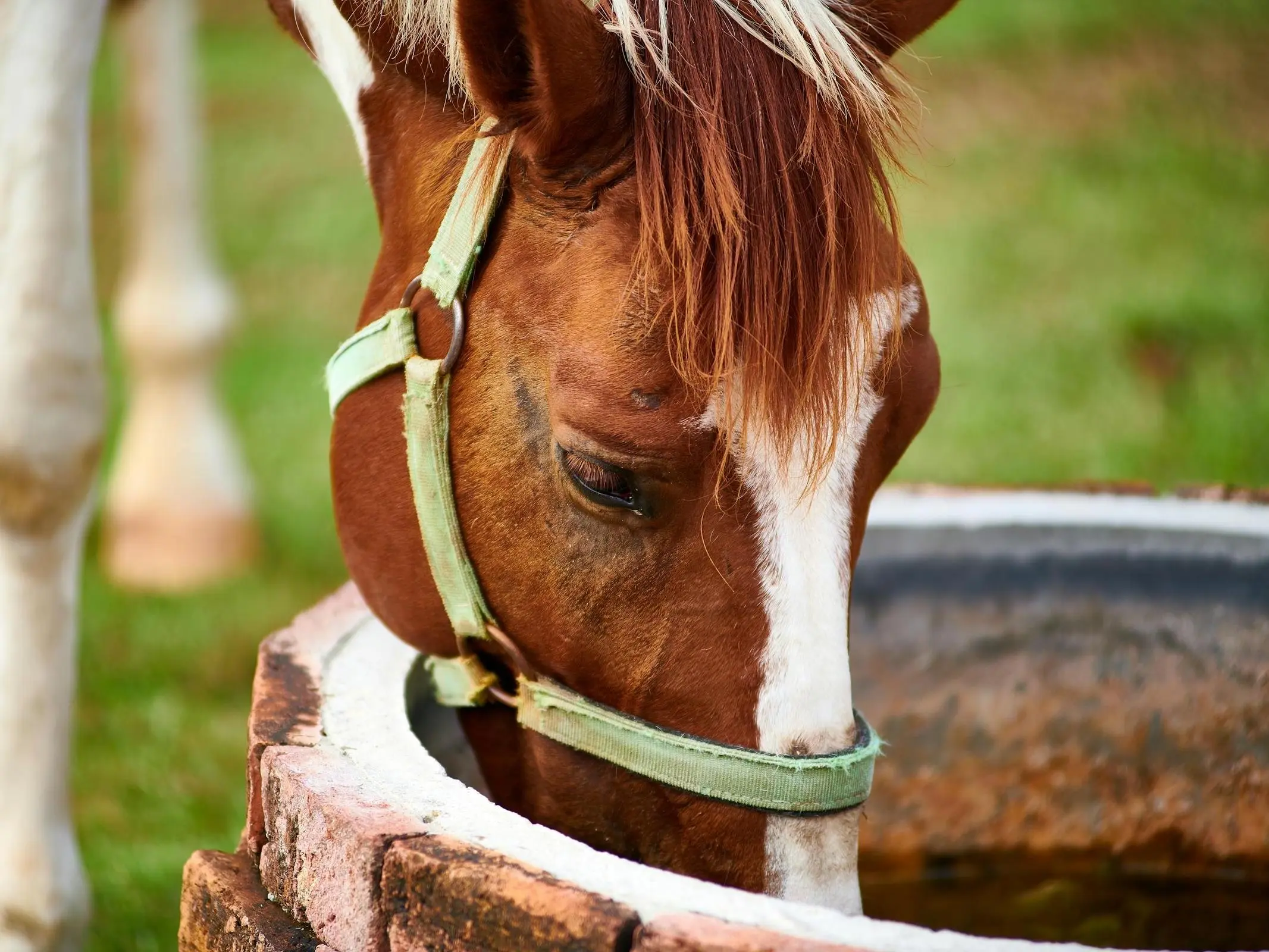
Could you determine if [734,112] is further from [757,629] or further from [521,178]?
[757,629]

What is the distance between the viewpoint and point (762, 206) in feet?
4.32

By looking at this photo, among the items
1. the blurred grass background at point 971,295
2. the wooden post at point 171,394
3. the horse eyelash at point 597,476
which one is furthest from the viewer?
the wooden post at point 171,394

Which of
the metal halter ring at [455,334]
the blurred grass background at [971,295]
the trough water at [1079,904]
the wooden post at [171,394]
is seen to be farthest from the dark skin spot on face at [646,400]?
the wooden post at [171,394]

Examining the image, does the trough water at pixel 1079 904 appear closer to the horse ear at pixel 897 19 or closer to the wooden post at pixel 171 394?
the horse ear at pixel 897 19

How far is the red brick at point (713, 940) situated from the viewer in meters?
1.04

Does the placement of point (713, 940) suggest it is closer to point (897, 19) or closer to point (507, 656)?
point (507, 656)

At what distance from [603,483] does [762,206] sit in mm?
313

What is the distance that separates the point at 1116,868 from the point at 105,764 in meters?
2.15

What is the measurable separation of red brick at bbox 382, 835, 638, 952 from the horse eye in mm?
355

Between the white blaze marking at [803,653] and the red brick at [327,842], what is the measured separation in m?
0.36

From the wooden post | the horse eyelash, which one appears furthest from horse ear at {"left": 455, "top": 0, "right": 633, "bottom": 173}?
the wooden post

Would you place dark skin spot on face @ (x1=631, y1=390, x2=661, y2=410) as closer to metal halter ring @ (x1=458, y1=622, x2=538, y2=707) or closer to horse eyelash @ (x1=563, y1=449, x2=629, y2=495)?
horse eyelash @ (x1=563, y1=449, x2=629, y2=495)

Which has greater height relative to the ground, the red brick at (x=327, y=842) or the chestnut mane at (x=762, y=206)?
the chestnut mane at (x=762, y=206)

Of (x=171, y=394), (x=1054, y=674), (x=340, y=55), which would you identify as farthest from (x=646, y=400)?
(x=171, y=394)
